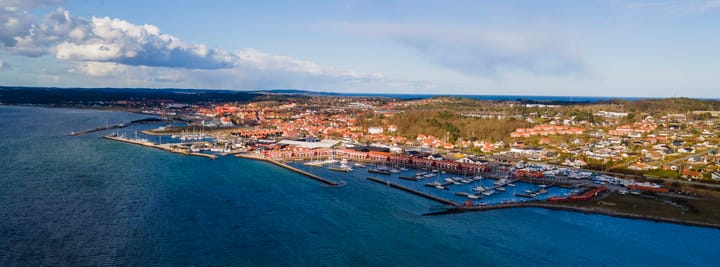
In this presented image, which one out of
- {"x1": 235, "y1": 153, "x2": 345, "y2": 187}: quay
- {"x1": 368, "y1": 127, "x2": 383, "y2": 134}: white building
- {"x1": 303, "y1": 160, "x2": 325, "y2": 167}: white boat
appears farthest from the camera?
{"x1": 368, "y1": 127, "x2": 383, "y2": 134}: white building

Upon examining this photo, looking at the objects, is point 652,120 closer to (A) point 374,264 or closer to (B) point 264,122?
(B) point 264,122

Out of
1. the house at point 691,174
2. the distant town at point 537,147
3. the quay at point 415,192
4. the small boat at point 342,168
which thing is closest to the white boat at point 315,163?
the distant town at point 537,147

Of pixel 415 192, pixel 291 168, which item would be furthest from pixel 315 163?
pixel 415 192

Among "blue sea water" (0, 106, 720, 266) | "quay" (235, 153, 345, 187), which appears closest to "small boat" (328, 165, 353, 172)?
"quay" (235, 153, 345, 187)

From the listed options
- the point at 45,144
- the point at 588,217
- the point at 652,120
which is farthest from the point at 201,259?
the point at 652,120

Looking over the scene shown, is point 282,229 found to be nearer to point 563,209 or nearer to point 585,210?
point 563,209

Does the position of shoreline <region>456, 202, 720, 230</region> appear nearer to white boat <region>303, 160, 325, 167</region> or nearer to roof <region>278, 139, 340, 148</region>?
white boat <region>303, 160, 325, 167</region>

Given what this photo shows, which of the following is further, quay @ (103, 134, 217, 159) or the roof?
the roof

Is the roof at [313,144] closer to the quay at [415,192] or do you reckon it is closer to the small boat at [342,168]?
the small boat at [342,168]
